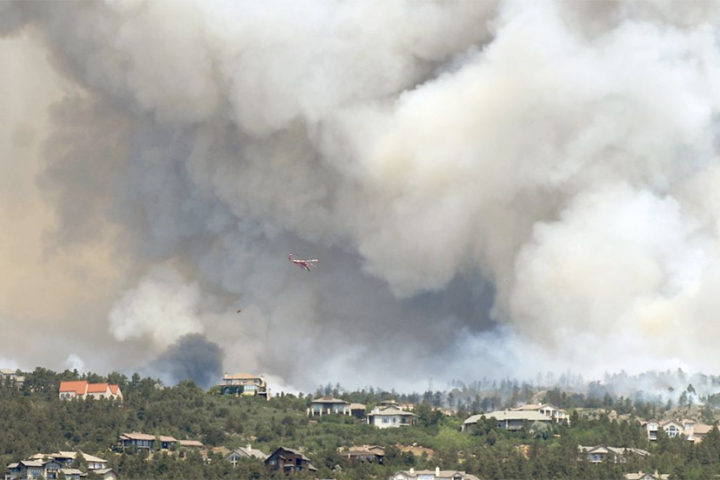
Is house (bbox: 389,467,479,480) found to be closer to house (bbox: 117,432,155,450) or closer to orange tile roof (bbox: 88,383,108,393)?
house (bbox: 117,432,155,450)

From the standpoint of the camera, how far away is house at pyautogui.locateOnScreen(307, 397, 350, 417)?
92125mm

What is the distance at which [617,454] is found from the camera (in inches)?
3258

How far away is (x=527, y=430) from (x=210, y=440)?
11766 millimetres

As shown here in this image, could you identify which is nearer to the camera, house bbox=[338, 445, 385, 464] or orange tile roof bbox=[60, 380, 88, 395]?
house bbox=[338, 445, 385, 464]

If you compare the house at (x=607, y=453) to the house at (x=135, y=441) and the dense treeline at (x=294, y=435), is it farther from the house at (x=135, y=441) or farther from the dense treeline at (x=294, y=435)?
the house at (x=135, y=441)

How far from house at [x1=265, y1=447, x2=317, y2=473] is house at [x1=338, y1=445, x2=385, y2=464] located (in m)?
1.74

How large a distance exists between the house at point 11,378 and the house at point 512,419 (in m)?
18.1

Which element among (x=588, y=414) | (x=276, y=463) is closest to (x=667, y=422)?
(x=588, y=414)

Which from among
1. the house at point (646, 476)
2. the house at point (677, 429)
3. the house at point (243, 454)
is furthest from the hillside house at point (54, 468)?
the house at point (677, 429)

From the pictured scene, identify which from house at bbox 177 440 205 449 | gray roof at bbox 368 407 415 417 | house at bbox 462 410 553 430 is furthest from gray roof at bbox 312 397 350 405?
house at bbox 177 440 205 449

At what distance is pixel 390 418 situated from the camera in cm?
9119

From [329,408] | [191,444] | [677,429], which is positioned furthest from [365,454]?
[677,429]

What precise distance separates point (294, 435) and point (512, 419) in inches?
334

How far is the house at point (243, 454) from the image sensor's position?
3277 inches
